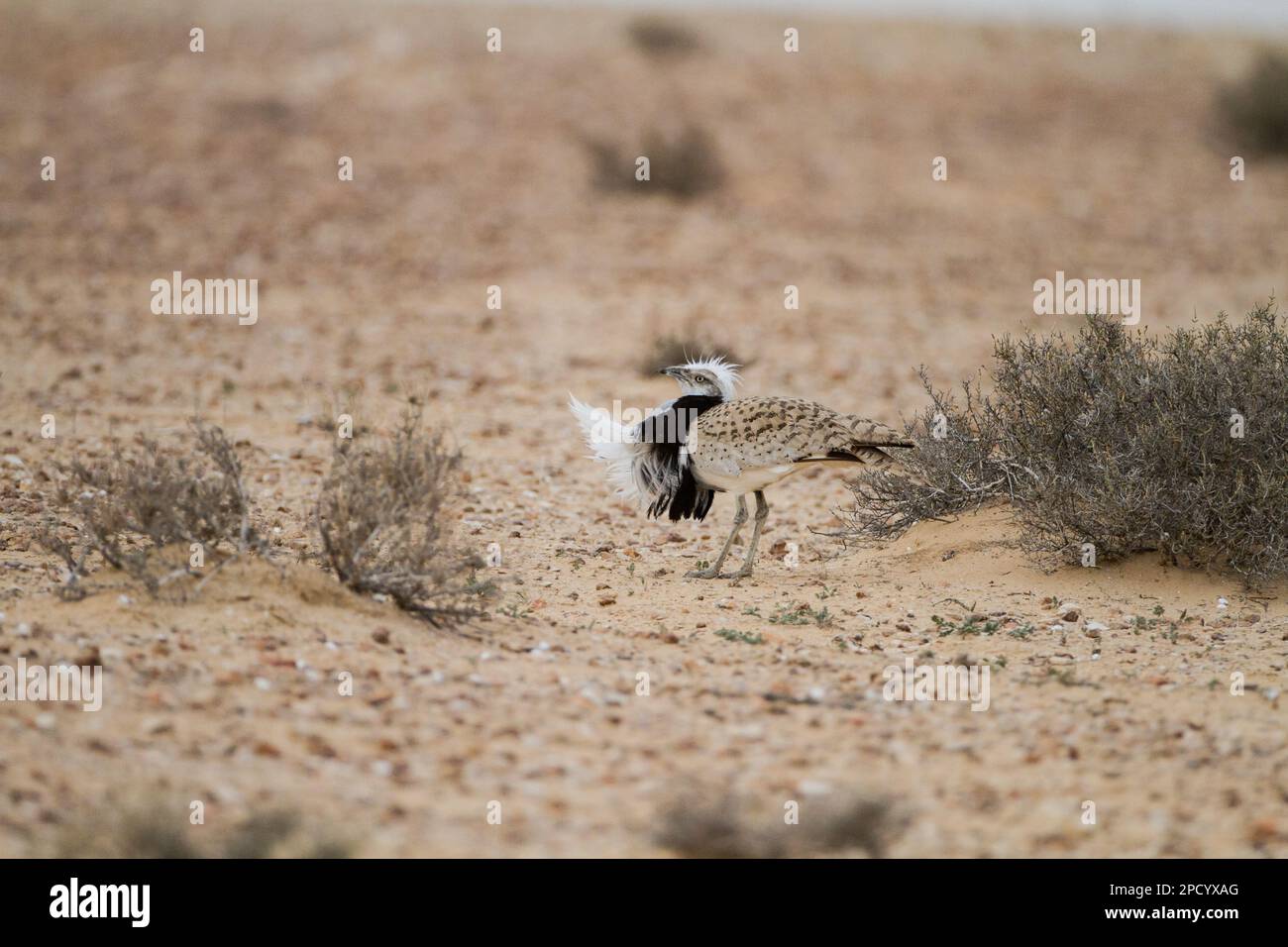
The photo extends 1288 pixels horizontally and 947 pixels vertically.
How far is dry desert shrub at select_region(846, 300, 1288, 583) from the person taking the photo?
21.8ft

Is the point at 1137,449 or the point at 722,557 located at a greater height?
the point at 1137,449

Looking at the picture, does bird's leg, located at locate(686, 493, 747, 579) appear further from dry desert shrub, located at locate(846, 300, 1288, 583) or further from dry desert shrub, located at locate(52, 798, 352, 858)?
dry desert shrub, located at locate(52, 798, 352, 858)

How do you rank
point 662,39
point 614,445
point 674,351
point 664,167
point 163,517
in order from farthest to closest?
point 662,39 → point 664,167 → point 674,351 → point 614,445 → point 163,517

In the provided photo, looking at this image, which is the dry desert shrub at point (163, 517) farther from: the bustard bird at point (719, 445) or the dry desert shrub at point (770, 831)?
the dry desert shrub at point (770, 831)

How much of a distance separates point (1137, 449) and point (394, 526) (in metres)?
3.76

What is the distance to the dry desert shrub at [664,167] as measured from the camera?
726 inches

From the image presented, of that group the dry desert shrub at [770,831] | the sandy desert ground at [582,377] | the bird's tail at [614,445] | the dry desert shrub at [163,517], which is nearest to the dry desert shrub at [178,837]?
the sandy desert ground at [582,377]

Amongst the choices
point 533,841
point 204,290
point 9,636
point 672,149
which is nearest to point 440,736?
point 533,841

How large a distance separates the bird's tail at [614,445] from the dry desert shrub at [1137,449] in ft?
5.43

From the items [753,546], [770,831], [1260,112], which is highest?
[1260,112]

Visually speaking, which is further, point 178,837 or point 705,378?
point 705,378

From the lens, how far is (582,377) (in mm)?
12109

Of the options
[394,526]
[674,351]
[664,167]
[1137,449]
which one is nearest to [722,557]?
[394,526]

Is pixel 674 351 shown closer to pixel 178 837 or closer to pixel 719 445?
pixel 719 445
